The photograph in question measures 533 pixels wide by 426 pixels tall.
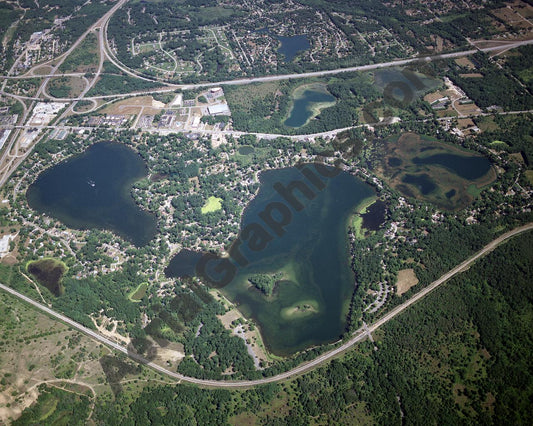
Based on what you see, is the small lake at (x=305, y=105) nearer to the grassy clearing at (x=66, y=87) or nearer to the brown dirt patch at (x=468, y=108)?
the brown dirt patch at (x=468, y=108)

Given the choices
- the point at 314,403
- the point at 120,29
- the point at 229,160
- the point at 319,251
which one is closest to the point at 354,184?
the point at 319,251

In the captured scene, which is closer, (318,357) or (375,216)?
(318,357)

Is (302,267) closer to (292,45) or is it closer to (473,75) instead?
(473,75)

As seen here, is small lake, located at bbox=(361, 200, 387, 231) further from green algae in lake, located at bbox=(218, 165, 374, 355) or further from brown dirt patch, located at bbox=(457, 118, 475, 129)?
brown dirt patch, located at bbox=(457, 118, 475, 129)

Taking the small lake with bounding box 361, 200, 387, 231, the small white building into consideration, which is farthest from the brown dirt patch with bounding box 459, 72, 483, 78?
the small white building

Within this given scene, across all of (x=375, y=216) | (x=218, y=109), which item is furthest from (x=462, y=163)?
(x=218, y=109)
